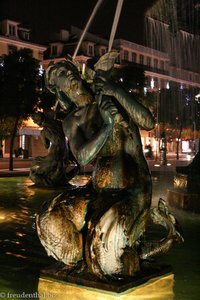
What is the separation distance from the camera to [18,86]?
83.6 feet

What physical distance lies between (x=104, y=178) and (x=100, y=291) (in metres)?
0.82

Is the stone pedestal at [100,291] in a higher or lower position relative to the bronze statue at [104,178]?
lower

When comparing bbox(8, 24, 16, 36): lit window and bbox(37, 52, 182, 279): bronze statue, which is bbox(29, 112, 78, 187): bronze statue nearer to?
bbox(37, 52, 182, 279): bronze statue

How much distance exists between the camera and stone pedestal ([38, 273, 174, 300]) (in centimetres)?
345

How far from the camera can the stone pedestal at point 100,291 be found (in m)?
3.45

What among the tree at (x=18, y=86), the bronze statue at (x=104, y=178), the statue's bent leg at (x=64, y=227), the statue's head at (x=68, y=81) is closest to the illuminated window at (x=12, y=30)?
the tree at (x=18, y=86)

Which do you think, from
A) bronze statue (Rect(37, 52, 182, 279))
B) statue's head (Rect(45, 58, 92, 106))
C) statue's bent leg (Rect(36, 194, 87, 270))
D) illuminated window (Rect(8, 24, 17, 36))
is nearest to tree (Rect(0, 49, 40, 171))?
statue's head (Rect(45, 58, 92, 106))

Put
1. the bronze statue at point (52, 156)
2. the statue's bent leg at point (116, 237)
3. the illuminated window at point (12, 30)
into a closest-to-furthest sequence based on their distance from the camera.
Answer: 1. the statue's bent leg at point (116, 237)
2. the bronze statue at point (52, 156)
3. the illuminated window at point (12, 30)

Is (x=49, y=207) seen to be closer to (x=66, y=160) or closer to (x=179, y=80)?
(x=66, y=160)

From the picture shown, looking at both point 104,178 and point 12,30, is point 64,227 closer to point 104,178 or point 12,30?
point 104,178

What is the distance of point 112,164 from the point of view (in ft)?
11.9

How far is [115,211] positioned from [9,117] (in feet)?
78.2

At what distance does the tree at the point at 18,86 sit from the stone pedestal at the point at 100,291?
21461 millimetres

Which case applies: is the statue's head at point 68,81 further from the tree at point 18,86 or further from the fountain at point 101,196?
the tree at point 18,86
